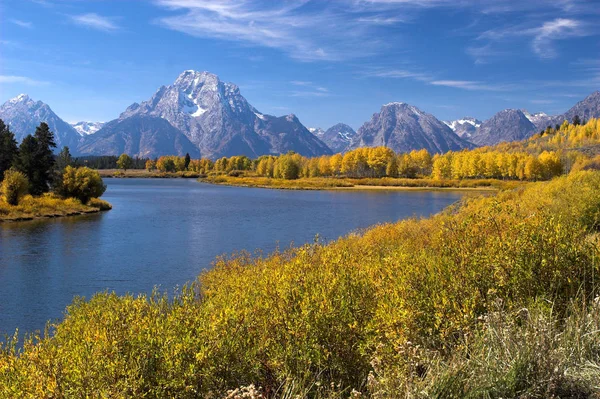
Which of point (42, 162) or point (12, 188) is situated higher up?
point (42, 162)

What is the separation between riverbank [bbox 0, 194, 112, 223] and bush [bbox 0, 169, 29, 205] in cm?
79

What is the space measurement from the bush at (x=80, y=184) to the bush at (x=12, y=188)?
831cm

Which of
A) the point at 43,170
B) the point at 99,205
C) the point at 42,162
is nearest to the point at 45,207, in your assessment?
the point at 99,205

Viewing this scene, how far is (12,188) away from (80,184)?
10828 millimetres

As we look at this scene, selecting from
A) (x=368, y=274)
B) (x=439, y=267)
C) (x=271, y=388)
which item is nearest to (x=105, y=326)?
(x=271, y=388)

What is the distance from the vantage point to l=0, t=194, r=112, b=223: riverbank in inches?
2382

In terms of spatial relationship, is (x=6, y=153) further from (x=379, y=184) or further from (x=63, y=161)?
(x=379, y=184)

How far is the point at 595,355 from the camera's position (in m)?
7.38

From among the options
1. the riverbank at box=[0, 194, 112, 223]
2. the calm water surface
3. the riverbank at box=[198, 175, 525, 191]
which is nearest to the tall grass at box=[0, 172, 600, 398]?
the calm water surface

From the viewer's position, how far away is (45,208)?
214ft

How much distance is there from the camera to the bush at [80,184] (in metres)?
73.9

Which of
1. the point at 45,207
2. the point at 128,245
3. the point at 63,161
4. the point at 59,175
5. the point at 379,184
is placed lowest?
the point at 128,245

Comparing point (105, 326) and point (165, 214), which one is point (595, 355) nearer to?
point (105, 326)

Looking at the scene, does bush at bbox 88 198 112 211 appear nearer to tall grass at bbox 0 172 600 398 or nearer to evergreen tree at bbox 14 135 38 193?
evergreen tree at bbox 14 135 38 193
